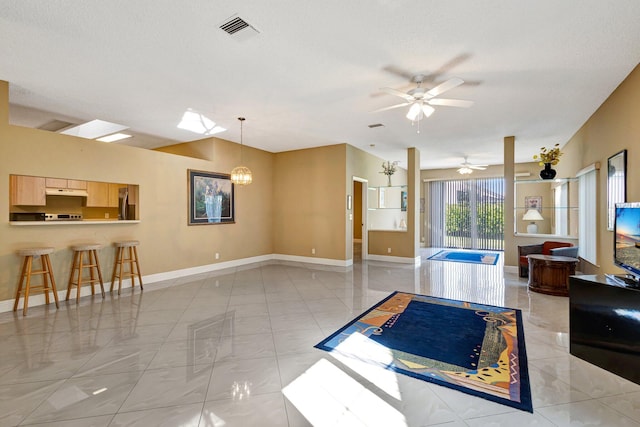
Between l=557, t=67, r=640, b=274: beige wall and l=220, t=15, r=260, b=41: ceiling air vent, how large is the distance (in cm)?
431

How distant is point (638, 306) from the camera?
241cm

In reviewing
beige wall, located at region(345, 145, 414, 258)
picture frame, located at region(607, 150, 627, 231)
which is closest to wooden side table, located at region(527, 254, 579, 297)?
picture frame, located at region(607, 150, 627, 231)

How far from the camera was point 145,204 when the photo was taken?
5.75m

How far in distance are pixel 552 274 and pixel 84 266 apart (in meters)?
7.40

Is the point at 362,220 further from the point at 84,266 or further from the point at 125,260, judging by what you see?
the point at 84,266

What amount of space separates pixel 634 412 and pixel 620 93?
3.92 meters

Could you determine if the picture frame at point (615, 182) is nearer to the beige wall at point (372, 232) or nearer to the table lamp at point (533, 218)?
the table lamp at point (533, 218)

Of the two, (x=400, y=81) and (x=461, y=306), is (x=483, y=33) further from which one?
(x=461, y=306)

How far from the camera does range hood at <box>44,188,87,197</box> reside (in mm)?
6096

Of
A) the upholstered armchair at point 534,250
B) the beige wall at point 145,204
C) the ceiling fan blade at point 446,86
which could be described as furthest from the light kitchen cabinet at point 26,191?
the upholstered armchair at point 534,250

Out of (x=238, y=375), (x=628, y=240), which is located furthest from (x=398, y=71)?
(x=238, y=375)

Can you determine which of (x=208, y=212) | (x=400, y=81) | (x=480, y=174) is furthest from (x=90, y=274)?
(x=480, y=174)

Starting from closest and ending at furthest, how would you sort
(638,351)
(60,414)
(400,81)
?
1. (60,414)
2. (638,351)
3. (400,81)

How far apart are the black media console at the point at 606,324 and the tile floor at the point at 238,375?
0.14 m
